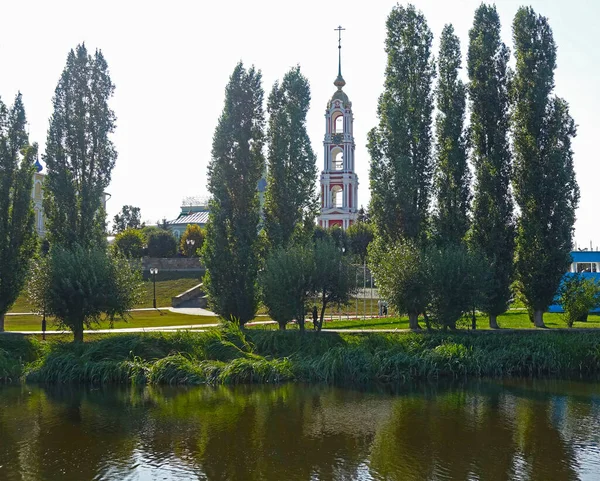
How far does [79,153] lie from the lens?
30703 mm

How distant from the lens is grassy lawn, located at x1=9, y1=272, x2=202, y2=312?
1976 inches

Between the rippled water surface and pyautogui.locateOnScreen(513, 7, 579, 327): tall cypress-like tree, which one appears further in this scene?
pyautogui.locateOnScreen(513, 7, 579, 327): tall cypress-like tree

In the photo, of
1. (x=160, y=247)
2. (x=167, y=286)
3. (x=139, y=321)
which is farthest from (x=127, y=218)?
(x=139, y=321)

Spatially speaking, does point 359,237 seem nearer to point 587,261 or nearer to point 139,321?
point 587,261

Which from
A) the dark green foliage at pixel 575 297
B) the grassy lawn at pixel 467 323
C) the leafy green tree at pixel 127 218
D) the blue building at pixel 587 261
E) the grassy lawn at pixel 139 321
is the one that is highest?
the leafy green tree at pixel 127 218

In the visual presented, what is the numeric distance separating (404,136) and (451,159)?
2397 mm

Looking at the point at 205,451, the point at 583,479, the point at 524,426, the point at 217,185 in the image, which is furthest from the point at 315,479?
the point at 217,185

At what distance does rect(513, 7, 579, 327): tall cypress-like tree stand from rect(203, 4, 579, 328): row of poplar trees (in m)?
0.05

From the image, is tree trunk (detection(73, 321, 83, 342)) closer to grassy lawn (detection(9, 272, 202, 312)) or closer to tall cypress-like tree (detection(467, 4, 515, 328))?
tall cypress-like tree (detection(467, 4, 515, 328))

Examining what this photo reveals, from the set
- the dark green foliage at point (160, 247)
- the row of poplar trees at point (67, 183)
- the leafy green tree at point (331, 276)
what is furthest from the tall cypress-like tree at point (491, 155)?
the dark green foliage at point (160, 247)

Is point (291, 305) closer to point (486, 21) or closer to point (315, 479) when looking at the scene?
point (315, 479)

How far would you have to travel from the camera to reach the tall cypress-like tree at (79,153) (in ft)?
97.8

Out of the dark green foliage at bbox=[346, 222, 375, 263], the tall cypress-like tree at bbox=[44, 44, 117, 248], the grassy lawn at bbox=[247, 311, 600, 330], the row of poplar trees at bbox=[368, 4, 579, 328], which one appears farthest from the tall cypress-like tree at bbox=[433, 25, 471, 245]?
the dark green foliage at bbox=[346, 222, 375, 263]

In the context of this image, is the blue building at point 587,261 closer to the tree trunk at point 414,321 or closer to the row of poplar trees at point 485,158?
the row of poplar trees at point 485,158
